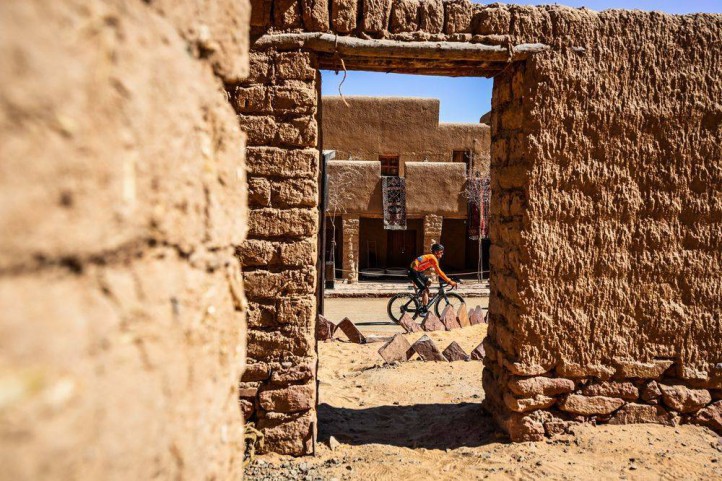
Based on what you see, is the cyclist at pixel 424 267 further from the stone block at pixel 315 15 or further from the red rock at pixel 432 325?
the stone block at pixel 315 15

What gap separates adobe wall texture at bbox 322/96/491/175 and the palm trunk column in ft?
7.18

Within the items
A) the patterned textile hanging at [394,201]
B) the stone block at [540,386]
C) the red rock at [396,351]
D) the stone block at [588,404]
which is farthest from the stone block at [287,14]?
the patterned textile hanging at [394,201]

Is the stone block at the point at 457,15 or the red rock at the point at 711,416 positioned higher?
the stone block at the point at 457,15

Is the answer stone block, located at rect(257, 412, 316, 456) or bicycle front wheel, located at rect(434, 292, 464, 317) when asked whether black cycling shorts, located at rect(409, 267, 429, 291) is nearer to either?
bicycle front wheel, located at rect(434, 292, 464, 317)

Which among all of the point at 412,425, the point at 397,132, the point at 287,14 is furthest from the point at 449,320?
the point at 397,132

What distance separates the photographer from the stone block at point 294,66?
11.1 ft

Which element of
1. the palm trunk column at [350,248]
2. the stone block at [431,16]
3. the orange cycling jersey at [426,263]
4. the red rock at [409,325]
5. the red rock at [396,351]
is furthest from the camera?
the palm trunk column at [350,248]

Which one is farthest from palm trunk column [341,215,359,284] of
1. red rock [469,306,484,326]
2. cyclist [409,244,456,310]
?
red rock [469,306,484,326]

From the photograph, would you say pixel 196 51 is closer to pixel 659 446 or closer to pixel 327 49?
pixel 327 49

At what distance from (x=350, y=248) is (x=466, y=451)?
1122 centimetres

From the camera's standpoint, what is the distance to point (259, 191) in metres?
3.37

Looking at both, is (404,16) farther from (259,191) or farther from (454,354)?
(454,354)

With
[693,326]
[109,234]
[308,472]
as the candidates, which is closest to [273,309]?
[308,472]

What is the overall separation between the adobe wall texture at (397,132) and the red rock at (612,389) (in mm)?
12562
